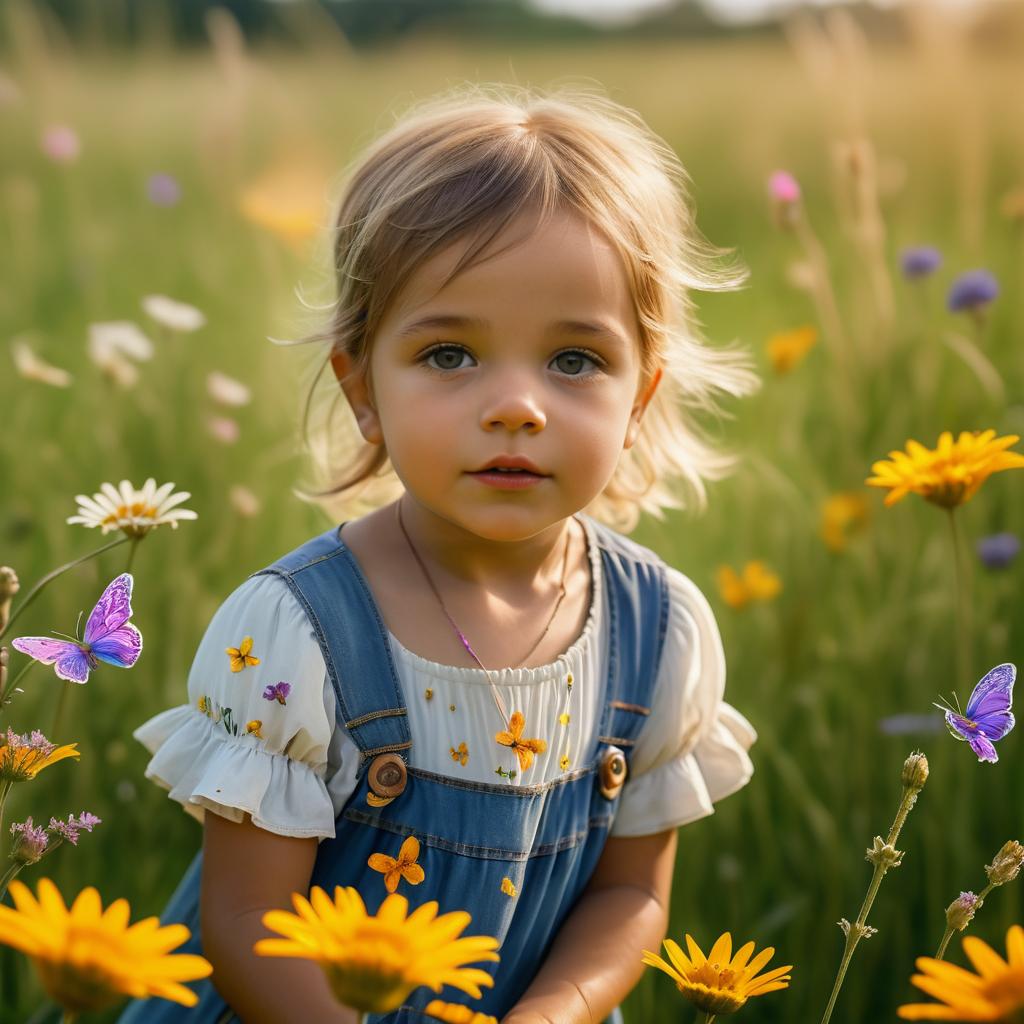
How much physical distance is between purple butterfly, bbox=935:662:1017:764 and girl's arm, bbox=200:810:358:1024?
1.71 feet

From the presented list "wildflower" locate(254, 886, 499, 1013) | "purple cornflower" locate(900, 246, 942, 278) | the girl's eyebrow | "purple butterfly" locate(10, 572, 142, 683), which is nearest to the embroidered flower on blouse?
"purple butterfly" locate(10, 572, 142, 683)

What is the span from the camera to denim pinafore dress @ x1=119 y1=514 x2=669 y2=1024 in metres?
1.24

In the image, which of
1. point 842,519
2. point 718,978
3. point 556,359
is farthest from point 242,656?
point 842,519

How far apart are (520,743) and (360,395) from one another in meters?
0.36

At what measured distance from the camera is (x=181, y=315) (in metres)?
2.02

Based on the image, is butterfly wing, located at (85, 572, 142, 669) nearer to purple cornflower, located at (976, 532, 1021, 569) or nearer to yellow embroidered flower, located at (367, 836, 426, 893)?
yellow embroidered flower, located at (367, 836, 426, 893)

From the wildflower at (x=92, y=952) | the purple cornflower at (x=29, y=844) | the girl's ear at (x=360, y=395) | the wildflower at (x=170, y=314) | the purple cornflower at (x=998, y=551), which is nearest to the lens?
the wildflower at (x=92, y=952)

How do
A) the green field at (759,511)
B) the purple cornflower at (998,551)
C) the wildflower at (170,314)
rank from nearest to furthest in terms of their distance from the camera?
1. the green field at (759,511)
2. the purple cornflower at (998,551)
3. the wildflower at (170,314)

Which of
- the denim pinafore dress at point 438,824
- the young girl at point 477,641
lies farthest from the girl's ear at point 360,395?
the denim pinafore dress at point 438,824

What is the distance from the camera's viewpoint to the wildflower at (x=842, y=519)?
2.01 m

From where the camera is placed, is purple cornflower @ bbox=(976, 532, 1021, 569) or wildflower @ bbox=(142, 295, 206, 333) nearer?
purple cornflower @ bbox=(976, 532, 1021, 569)

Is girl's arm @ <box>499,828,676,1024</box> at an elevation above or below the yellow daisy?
below

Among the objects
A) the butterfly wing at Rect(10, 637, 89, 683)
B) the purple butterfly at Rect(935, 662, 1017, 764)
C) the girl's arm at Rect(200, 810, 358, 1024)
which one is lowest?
the girl's arm at Rect(200, 810, 358, 1024)

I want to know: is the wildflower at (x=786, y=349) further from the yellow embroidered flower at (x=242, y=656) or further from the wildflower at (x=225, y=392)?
the yellow embroidered flower at (x=242, y=656)
